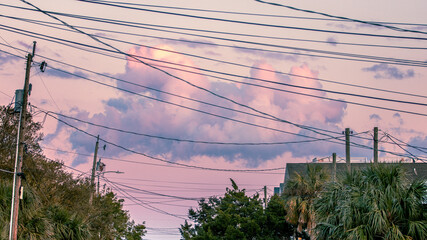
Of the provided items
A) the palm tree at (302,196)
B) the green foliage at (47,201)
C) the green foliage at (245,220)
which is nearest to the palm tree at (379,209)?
the green foliage at (47,201)

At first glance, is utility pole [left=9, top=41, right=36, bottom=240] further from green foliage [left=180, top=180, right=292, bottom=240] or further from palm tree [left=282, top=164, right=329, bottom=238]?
green foliage [left=180, top=180, right=292, bottom=240]

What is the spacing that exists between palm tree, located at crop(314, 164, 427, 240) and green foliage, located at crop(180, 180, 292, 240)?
26110 millimetres

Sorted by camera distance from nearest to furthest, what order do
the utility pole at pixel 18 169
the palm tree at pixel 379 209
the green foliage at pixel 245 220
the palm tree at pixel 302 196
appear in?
the palm tree at pixel 379 209 → the utility pole at pixel 18 169 → the palm tree at pixel 302 196 → the green foliage at pixel 245 220

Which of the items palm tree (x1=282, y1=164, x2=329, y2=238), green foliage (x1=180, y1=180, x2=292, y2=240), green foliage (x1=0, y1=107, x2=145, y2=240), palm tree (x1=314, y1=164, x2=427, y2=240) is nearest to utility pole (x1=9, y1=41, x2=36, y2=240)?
green foliage (x1=0, y1=107, x2=145, y2=240)

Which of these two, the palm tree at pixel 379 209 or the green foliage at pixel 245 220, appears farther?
the green foliage at pixel 245 220

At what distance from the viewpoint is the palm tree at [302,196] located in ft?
138

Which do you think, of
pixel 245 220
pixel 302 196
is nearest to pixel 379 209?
pixel 302 196

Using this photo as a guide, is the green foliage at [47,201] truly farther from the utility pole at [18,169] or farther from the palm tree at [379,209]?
the palm tree at [379,209]

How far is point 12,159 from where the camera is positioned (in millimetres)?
35031

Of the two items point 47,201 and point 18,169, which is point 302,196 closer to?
point 47,201

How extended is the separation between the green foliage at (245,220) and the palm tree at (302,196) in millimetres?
8890

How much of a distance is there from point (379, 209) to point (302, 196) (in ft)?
62.1

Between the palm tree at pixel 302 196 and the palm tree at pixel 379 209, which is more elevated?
the palm tree at pixel 302 196

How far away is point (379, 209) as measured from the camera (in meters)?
24.5
